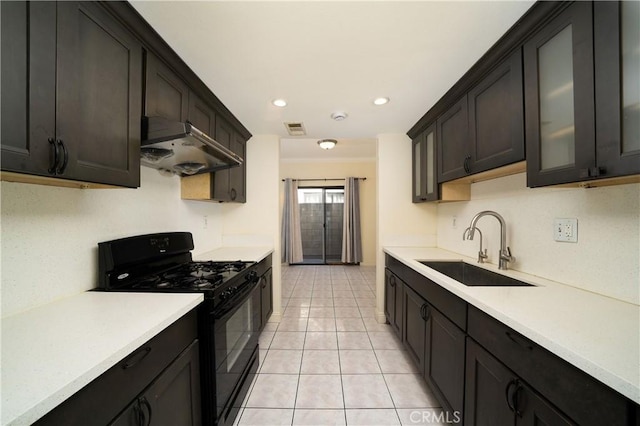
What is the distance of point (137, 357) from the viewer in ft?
2.64

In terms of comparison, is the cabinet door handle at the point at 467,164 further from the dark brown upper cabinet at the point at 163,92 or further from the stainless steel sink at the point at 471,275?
the dark brown upper cabinet at the point at 163,92

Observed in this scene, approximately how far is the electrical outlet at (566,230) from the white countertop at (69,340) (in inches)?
77.0

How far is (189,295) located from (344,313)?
2316 millimetres

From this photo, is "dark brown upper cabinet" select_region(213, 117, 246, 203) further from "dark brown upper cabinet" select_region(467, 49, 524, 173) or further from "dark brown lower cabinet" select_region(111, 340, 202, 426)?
"dark brown upper cabinet" select_region(467, 49, 524, 173)

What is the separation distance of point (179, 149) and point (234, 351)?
1.32m

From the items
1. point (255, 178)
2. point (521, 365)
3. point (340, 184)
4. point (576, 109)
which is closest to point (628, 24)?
point (576, 109)

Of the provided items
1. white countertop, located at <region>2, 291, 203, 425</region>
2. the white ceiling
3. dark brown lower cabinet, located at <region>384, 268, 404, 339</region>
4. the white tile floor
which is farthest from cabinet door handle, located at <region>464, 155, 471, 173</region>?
white countertop, located at <region>2, 291, 203, 425</region>

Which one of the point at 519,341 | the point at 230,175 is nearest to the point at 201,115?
the point at 230,175

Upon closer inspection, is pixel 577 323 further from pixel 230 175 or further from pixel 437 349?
pixel 230 175

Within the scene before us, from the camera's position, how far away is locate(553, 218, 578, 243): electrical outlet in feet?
4.07

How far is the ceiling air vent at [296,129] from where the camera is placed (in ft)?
8.57

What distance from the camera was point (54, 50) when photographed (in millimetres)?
833

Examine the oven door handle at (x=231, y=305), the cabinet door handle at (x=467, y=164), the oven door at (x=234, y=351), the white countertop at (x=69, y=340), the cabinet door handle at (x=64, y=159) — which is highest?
the cabinet door handle at (x=467, y=164)

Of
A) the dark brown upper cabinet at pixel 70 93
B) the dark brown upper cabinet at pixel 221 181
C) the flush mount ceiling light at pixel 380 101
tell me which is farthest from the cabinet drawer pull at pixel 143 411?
the flush mount ceiling light at pixel 380 101
